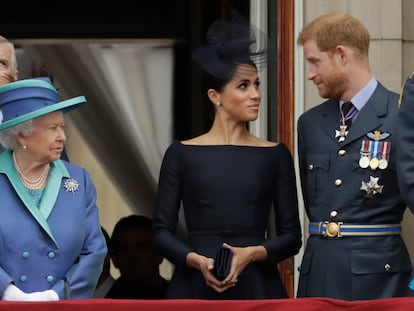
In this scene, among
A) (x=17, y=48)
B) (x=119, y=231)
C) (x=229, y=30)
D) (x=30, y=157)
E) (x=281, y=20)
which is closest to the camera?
(x=30, y=157)

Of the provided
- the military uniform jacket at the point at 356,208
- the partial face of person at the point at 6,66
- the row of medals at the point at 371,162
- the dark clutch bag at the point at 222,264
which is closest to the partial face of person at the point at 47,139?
the partial face of person at the point at 6,66

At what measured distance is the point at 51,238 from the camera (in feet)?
17.4

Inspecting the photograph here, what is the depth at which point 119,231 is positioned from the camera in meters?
8.39

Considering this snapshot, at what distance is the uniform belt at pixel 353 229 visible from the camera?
18.3 ft

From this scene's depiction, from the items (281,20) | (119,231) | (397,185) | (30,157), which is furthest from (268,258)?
(119,231)

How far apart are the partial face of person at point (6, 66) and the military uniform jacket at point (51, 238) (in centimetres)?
43

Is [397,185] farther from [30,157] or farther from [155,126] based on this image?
[155,126]

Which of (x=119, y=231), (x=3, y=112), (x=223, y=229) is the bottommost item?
(x=119, y=231)

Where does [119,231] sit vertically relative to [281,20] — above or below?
below

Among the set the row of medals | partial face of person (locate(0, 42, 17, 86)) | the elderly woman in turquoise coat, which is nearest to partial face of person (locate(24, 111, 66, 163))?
the elderly woman in turquoise coat

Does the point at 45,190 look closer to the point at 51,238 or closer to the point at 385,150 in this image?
the point at 51,238

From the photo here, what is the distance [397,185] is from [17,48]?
16.5 ft

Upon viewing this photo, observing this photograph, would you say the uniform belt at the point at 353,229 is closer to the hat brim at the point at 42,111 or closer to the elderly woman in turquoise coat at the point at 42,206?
the elderly woman in turquoise coat at the point at 42,206

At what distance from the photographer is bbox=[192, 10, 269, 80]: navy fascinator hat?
5.77m
